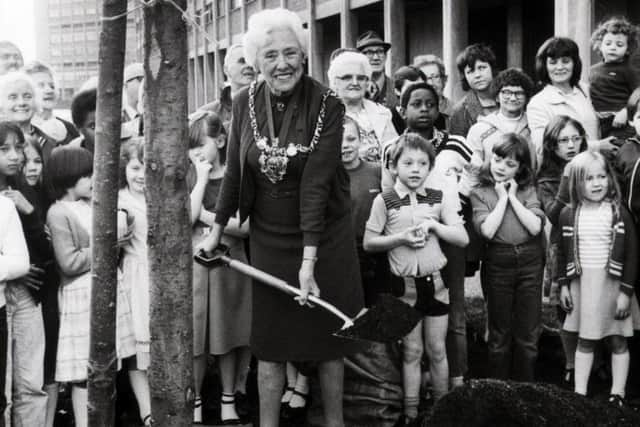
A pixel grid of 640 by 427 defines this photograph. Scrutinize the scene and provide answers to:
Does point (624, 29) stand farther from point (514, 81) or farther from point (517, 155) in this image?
point (517, 155)

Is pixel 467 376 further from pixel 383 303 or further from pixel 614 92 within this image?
pixel 614 92

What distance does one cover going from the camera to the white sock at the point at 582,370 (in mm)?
4531

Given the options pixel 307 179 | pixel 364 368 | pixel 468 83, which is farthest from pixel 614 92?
pixel 307 179

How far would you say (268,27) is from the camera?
344cm

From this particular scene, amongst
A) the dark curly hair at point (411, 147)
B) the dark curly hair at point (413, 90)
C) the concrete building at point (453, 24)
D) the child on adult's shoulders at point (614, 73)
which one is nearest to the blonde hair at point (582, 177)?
the dark curly hair at point (411, 147)

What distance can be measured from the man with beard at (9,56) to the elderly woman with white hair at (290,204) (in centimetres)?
343

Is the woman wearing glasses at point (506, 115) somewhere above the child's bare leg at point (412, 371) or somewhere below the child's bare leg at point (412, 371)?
above

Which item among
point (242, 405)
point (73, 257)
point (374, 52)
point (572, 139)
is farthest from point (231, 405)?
point (374, 52)

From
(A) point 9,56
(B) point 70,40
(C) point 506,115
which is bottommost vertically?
(C) point 506,115

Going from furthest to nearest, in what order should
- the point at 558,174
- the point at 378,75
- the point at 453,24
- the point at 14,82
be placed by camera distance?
the point at 453,24, the point at 378,75, the point at 558,174, the point at 14,82

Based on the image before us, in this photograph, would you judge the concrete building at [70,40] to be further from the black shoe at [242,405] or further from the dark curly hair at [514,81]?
the dark curly hair at [514,81]

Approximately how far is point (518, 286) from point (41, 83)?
3.70 metres

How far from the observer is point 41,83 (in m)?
6.04

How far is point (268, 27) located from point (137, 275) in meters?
1.57
